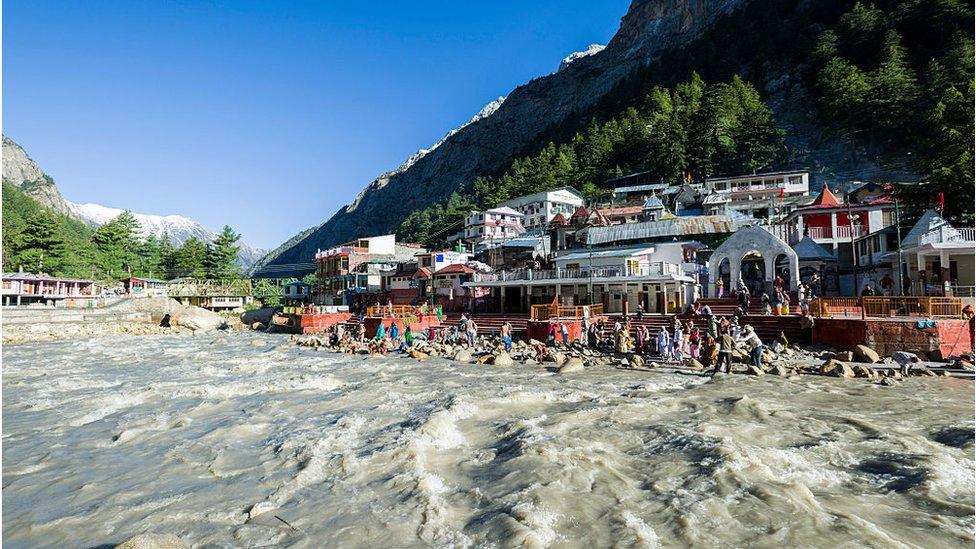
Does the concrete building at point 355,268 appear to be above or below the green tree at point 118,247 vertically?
below

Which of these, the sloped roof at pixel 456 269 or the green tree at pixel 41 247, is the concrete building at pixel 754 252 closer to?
the sloped roof at pixel 456 269

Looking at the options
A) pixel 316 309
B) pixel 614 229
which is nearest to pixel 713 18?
pixel 614 229

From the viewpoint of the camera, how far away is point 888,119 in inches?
2911

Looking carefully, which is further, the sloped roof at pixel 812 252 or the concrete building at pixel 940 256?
the sloped roof at pixel 812 252

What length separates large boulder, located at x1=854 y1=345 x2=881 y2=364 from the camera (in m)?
20.3

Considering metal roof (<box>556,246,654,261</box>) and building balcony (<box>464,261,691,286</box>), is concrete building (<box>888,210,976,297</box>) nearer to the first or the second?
building balcony (<box>464,261,691,286</box>)

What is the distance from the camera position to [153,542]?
6.65m

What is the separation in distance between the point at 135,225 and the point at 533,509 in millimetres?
99263

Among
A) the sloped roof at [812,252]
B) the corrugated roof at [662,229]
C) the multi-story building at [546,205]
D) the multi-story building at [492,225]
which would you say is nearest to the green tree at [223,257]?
the multi-story building at [492,225]

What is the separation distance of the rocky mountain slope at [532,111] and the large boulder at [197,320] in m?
104

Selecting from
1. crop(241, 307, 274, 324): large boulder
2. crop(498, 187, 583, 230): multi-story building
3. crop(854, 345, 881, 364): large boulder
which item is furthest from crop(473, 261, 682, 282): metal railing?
crop(498, 187, 583, 230): multi-story building

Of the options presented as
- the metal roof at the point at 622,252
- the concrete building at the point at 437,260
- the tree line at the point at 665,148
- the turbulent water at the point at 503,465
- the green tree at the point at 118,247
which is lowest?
the turbulent water at the point at 503,465

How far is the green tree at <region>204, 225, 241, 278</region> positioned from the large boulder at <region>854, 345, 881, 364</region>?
79.2 meters

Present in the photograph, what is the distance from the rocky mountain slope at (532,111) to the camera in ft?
516
